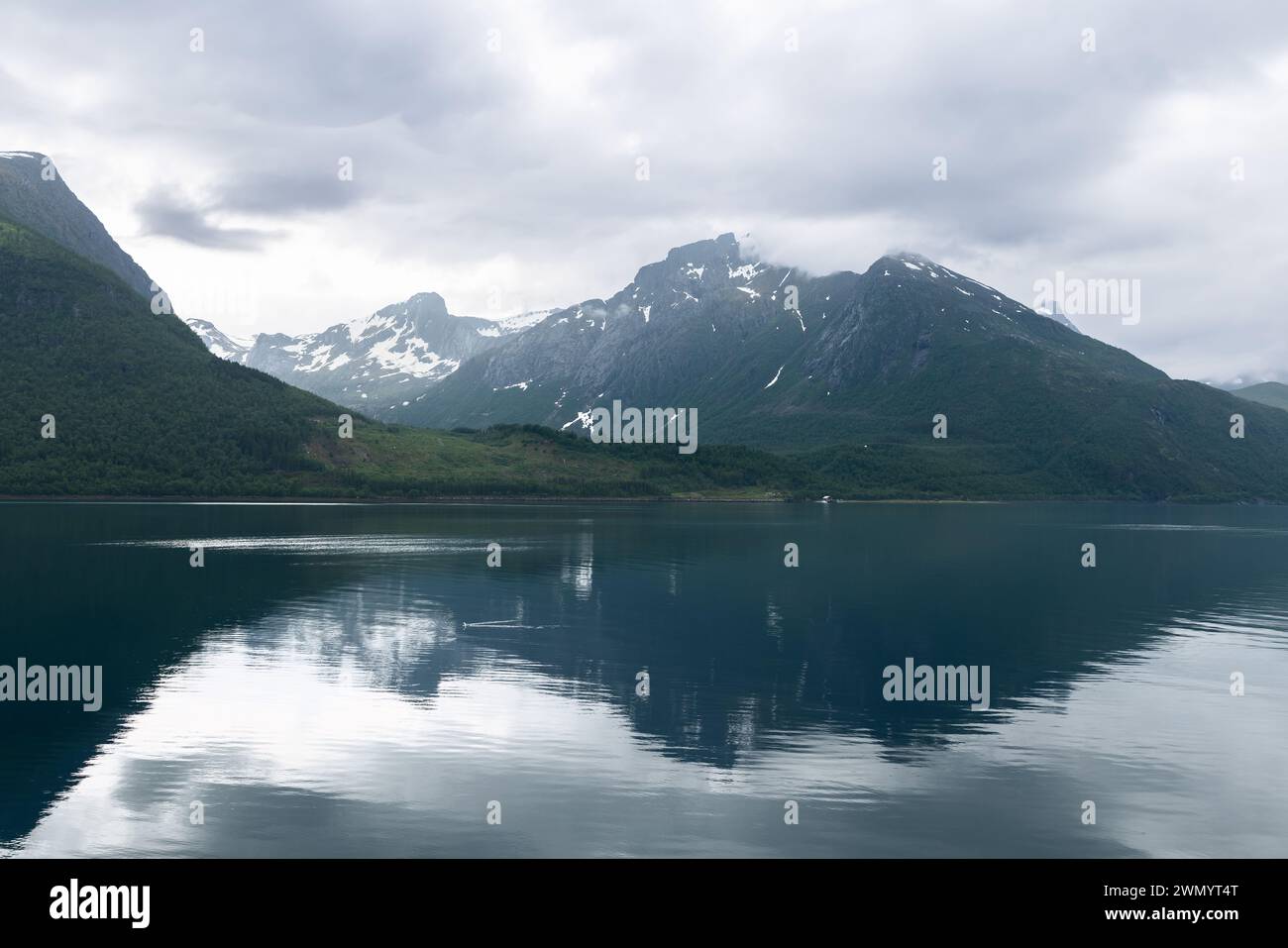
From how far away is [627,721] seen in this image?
53.0 metres

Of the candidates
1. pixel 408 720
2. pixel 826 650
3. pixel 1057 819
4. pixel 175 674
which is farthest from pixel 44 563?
pixel 1057 819

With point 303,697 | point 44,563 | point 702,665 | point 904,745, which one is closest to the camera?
point 904,745

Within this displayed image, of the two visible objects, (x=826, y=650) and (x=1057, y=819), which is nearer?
(x=1057, y=819)

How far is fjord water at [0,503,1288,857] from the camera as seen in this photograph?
1452 inches

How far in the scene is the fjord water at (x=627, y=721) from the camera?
121 ft

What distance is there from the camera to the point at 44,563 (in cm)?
12094

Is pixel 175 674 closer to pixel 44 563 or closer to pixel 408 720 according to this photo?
pixel 408 720

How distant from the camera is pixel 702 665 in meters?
68.1

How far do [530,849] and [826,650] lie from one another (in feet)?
145

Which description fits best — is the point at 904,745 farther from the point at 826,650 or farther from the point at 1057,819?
the point at 826,650

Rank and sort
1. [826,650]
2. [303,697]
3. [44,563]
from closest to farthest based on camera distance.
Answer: [303,697], [826,650], [44,563]

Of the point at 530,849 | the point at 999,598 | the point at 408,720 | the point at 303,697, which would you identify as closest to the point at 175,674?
the point at 303,697
